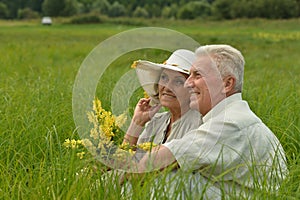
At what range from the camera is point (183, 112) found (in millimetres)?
2951

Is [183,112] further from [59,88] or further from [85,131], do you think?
[59,88]

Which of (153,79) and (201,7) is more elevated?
(153,79)

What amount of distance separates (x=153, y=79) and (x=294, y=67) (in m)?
8.16

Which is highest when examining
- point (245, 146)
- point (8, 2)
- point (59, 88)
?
point (245, 146)

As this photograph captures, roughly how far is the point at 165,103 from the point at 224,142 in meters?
0.51

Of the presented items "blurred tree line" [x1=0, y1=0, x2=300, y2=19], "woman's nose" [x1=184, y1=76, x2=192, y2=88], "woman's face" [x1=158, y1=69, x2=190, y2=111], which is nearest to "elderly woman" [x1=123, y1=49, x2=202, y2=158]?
"woman's face" [x1=158, y1=69, x2=190, y2=111]

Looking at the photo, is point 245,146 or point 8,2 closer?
point 245,146

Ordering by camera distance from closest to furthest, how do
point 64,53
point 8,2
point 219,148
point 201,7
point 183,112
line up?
point 219,148 < point 183,112 < point 64,53 < point 201,7 < point 8,2

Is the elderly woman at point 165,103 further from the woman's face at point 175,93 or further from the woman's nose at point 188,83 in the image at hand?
the woman's nose at point 188,83

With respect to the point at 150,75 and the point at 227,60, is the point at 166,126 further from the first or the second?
the point at 227,60

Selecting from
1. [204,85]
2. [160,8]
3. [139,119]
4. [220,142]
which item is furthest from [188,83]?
[160,8]

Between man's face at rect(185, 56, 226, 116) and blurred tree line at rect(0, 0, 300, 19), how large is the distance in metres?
41.5

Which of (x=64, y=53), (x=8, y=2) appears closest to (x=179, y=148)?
(x=64, y=53)

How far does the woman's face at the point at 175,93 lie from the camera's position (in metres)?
2.93
